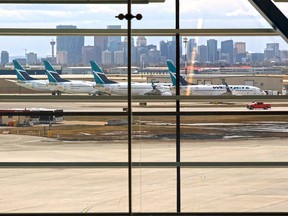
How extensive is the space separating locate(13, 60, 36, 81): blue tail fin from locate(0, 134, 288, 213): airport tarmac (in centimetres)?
399

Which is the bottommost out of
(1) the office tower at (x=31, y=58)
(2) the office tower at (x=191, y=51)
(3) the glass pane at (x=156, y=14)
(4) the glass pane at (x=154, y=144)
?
(4) the glass pane at (x=154, y=144)

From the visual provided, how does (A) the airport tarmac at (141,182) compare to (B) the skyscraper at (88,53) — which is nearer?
(B) the skyscraper at (88,53)

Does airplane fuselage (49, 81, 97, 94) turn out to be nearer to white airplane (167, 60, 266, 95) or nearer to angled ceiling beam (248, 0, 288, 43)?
white airplane (167, 60, 266, 95)

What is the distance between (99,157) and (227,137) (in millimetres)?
2465

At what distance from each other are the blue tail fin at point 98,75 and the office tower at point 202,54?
1186mm

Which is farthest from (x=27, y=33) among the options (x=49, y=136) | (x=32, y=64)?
(x=49, y=136)

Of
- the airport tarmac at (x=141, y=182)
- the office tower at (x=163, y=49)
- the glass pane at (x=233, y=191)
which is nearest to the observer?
the office tower at (x=163, y=49)

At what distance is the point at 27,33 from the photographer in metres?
6.97

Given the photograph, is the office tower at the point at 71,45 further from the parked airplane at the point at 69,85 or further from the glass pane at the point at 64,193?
the glass pane at the point at 64,193

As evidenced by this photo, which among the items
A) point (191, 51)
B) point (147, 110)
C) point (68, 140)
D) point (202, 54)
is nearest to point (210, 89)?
point (202, 54)

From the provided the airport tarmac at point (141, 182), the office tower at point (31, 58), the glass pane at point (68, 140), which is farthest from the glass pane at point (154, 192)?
the office tower at point (31, 58)

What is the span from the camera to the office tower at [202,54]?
10.9 metres

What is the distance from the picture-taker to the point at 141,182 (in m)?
17.1

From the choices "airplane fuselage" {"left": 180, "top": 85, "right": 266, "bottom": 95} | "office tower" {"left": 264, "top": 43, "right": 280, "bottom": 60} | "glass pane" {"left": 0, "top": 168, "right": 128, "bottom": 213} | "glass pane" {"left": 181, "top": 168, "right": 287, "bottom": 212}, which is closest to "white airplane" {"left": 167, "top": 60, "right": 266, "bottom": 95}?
"airplane fuselage" {"left": 180, "top": 85, "right": 266, "bottom": 95}
